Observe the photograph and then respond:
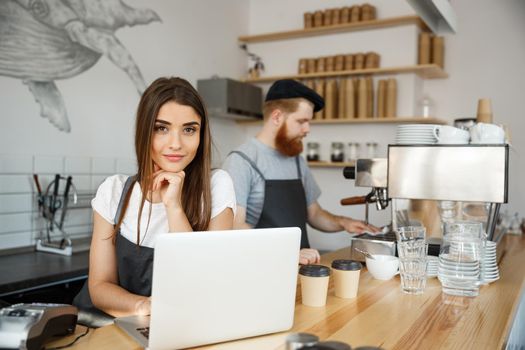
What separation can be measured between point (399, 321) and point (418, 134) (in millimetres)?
852

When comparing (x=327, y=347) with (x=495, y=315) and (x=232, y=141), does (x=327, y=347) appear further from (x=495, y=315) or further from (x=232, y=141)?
(x=232, y=141)

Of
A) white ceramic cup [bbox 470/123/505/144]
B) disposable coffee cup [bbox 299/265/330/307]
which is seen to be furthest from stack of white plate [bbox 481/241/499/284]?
disposable coffee cup [bbox 299/265/330/307]

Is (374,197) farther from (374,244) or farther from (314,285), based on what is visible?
(314,285)

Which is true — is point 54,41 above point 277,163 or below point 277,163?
above

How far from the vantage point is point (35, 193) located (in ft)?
9.61

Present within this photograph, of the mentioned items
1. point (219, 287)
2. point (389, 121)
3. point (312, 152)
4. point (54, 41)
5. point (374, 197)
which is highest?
point (54, 41)

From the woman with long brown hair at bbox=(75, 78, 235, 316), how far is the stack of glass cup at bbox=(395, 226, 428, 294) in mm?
622

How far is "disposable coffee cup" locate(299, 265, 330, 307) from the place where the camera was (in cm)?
136

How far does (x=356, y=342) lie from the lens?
1.10 m

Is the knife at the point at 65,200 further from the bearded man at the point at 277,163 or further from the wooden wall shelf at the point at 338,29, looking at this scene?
the wooden wall shelf at the point at 338,29

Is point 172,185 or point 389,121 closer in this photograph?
point 172,185

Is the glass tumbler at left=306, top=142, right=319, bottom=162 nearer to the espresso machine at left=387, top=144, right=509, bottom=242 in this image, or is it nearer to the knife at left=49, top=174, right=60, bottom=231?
the knife at left=49, top=174, right=60, bottom=231

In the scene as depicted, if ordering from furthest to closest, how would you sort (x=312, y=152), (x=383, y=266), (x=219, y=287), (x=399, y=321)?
(x=312, y=152), (x=383, y=266), (x=399, y=321), (x=219, y=287)

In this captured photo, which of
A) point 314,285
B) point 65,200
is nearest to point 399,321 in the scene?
point 314,285
